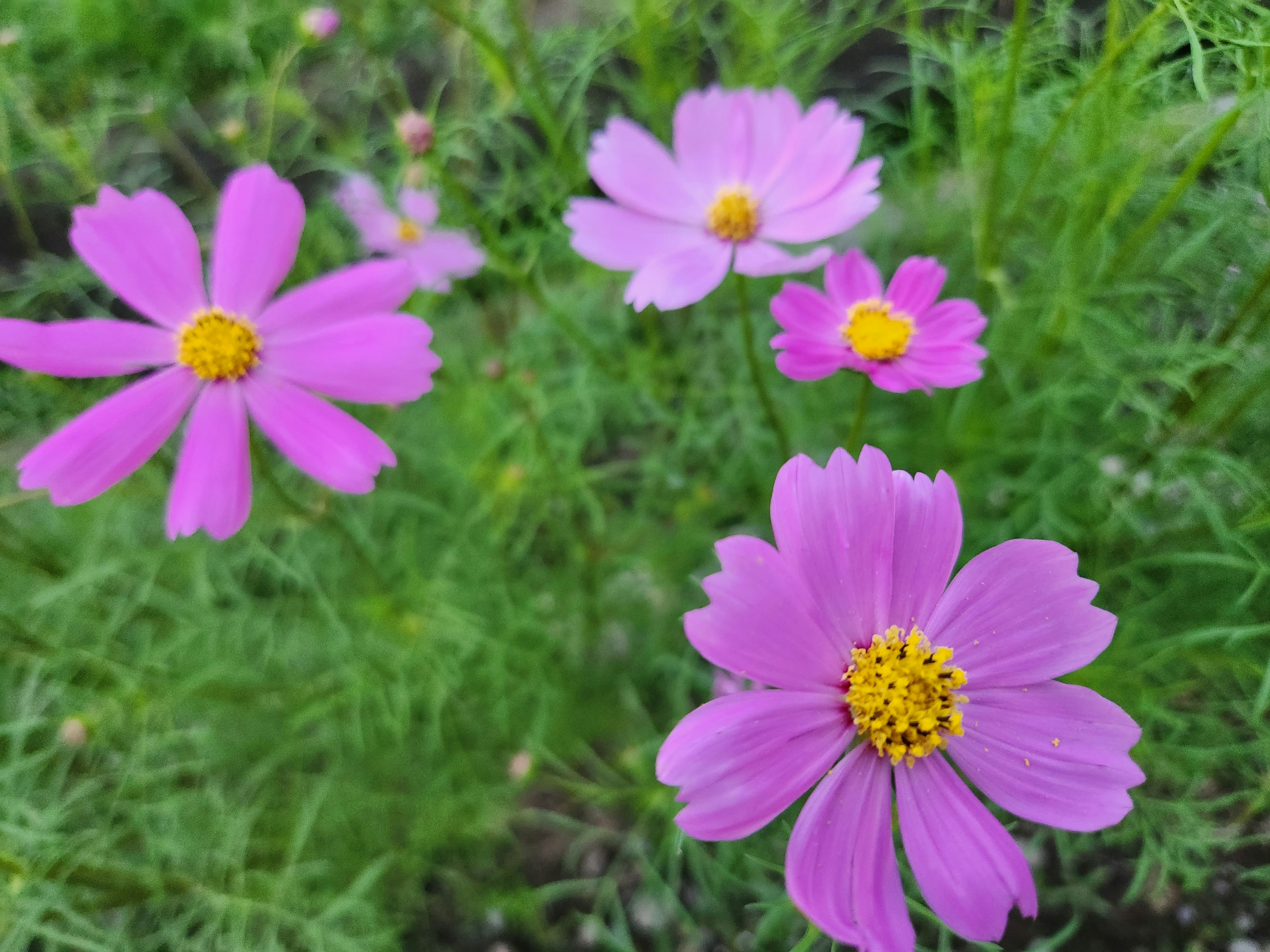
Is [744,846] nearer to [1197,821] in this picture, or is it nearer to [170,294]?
[1197,821]

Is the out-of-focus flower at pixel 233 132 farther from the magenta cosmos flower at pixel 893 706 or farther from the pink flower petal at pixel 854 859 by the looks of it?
the pink flower petal at pixel 854 859

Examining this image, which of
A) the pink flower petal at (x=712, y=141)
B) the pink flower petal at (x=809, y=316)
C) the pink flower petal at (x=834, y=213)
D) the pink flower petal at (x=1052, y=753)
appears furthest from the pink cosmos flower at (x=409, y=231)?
the pink flower petal at (x=1052, y=753)

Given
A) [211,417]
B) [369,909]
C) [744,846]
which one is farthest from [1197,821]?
[211,417]

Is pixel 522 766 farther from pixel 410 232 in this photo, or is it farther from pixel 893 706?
pixel 410 232

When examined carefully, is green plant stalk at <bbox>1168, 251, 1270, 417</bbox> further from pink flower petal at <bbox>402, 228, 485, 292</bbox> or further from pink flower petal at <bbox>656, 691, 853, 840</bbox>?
pink flower petal at <bbox>402, 228, 485, 292</bbox>

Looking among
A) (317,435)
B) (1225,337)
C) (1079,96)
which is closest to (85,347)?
(317,435)

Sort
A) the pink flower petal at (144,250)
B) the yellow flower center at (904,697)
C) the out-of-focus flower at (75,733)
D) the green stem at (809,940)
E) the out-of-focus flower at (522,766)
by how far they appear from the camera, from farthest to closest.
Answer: the out-of-focus flower at (522,766) < the out-of-focus flower at (75,733) < the pink flower petal at (144,250) < the yellow flower center at (904,697) < the green stem at (809,940)

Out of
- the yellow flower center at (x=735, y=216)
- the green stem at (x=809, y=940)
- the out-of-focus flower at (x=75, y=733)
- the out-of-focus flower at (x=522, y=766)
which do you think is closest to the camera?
the green stem at (x=809, y=940)

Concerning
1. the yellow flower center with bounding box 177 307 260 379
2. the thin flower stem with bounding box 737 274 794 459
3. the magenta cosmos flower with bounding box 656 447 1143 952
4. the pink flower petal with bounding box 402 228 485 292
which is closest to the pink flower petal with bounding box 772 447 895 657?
the magenta cosmos flower with bounding box 656 447 1143 952
